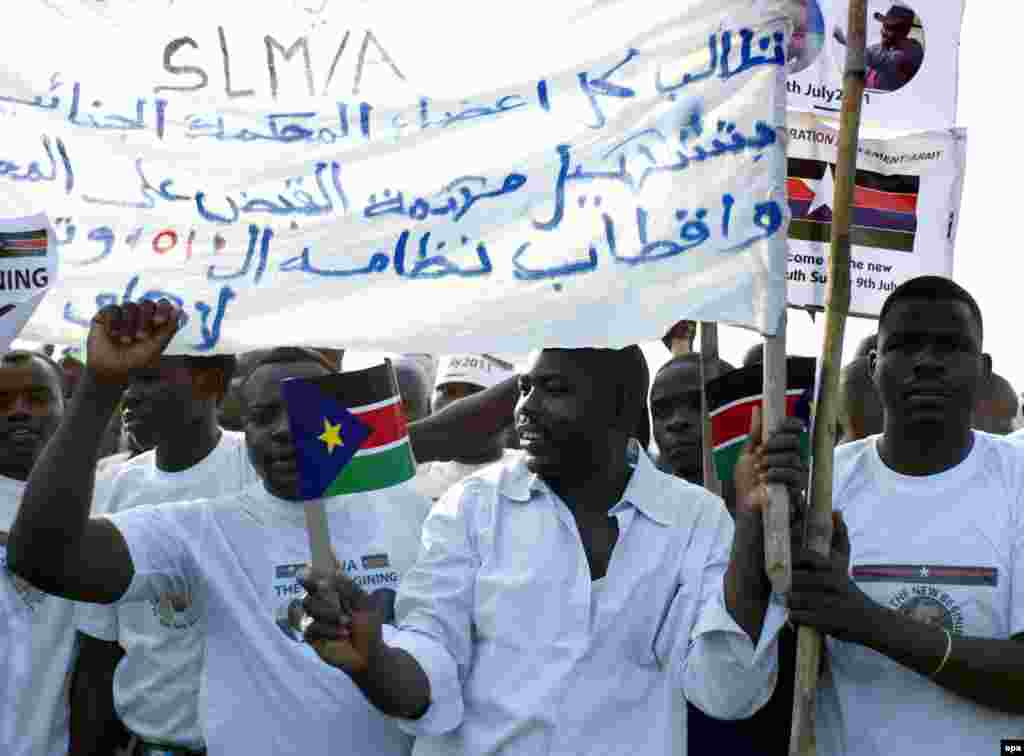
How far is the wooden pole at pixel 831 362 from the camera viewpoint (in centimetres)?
378

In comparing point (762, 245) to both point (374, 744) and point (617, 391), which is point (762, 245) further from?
point (374, 744)

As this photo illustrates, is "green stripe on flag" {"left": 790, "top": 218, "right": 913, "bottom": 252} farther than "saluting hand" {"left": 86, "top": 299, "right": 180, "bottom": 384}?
Yes

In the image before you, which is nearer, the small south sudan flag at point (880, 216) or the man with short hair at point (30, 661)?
the man with short hair at point (30, 661)

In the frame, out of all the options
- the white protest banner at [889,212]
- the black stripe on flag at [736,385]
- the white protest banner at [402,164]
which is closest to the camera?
the white protest banner at [402,164]

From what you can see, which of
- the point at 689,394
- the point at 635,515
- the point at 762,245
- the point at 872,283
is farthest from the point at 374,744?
the point at 872,283

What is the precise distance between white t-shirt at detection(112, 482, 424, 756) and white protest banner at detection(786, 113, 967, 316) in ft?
8.66

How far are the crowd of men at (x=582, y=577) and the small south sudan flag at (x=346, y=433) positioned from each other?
0.82 ft

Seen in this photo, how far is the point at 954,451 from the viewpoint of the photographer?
429cm

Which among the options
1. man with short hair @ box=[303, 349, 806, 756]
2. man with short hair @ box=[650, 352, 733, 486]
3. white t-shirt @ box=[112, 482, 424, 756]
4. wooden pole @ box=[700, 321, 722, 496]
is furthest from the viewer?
man with short hair @ box=[650, 352, 733, 486]

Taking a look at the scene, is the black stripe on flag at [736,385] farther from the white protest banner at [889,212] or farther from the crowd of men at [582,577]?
the white protest banner at [889,212]

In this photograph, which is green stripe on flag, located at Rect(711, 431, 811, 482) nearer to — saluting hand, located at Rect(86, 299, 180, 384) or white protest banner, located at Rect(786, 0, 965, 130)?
saluting hand, located at Rect(86, 299, 180, 384)

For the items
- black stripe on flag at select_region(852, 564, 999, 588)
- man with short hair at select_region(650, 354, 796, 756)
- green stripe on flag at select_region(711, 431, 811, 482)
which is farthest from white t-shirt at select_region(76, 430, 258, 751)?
black stripe on flag at select_region(852, 564, 999, 588)

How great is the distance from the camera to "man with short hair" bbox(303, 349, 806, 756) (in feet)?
12.3

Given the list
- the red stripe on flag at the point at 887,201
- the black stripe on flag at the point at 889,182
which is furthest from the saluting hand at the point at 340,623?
the red stripe on flag at the point at 887,201
